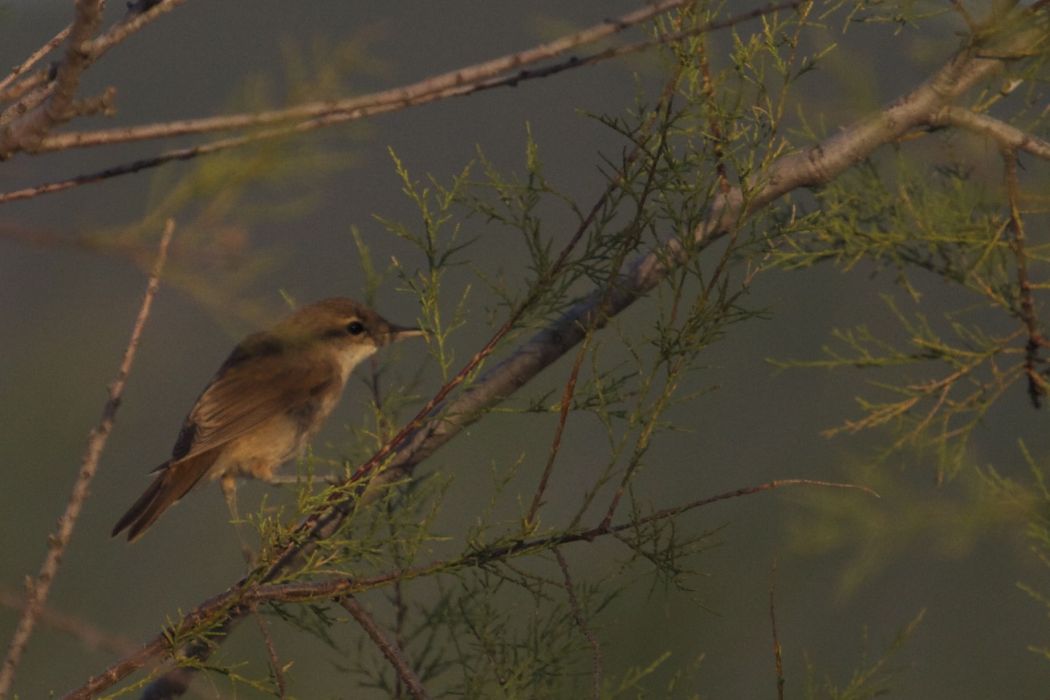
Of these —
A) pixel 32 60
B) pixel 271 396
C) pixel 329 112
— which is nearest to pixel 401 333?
pixel 271 396

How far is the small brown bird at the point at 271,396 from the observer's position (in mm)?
5668

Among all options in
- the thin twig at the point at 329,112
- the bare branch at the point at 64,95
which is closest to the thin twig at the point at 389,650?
the thin twig at the point at 329,112

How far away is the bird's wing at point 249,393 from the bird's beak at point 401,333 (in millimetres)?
442

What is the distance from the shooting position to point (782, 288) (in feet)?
78.8

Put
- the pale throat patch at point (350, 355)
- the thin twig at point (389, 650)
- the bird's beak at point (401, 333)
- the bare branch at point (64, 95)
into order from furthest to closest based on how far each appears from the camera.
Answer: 1. the pale throat patch at point (350, 355)
2. the bird's beak at point (401, 333)
3. the thin twig at point (389, 650)
4. the bare branch at point (64, 95)

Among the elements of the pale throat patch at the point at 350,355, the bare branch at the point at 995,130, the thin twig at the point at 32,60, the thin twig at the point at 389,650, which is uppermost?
the pale throat patch at the point at 350,355

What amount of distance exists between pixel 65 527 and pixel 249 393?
353 cm

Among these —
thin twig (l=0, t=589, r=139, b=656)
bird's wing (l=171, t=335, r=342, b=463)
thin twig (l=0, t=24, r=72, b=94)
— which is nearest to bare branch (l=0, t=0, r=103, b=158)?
thin twig (l=0, t=24, r=72, b=94)

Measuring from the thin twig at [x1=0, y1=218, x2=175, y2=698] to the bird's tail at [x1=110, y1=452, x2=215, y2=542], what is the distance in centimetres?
233

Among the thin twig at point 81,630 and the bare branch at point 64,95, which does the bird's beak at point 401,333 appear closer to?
the thin twig at point 81,630

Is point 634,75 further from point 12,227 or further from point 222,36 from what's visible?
point 222,36

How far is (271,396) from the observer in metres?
5.91

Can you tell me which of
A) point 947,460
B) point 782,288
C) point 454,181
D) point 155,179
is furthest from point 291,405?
point 782,288

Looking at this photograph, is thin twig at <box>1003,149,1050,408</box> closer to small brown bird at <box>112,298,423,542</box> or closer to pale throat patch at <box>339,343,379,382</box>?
small brown bird at <box>112,298,423,542</box>
